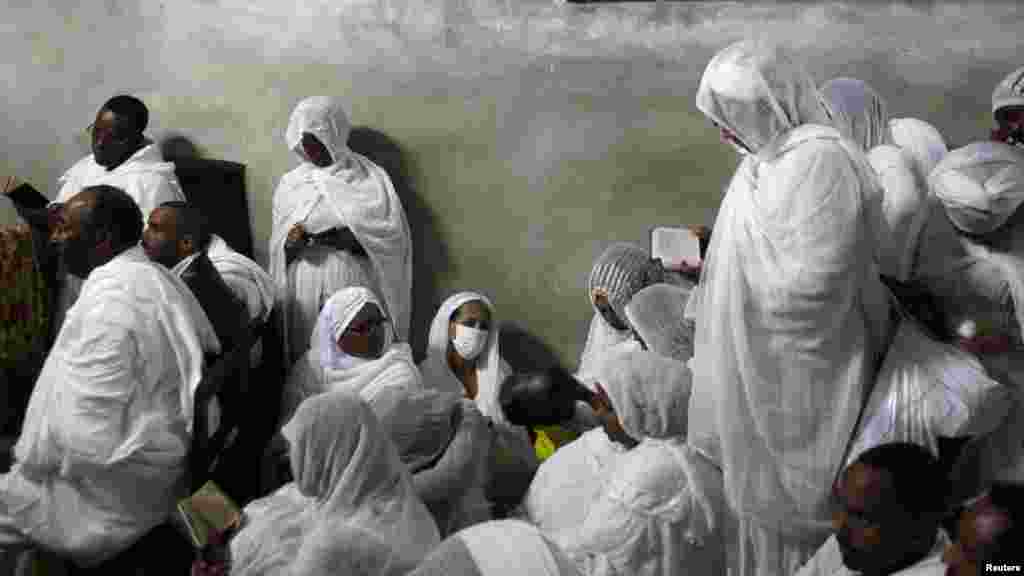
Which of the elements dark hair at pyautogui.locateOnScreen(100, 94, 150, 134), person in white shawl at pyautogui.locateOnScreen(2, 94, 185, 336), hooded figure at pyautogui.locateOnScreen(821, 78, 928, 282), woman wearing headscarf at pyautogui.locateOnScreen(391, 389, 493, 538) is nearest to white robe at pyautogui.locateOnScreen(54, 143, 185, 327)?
person in white shawl at pyautogui.locateOnScreen(2, 94, 185, 336)

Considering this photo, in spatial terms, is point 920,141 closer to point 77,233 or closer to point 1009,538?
point 1009,538

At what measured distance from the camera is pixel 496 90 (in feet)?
25.3

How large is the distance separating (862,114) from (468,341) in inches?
92.6

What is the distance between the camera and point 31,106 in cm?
872

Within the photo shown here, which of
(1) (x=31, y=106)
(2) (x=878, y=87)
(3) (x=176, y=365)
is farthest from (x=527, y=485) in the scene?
(1) (x=31, y=106)

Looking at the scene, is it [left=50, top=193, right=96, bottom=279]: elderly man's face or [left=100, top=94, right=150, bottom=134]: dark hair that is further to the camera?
[left=100, top=94, right=150, bottom=134]: dark hair

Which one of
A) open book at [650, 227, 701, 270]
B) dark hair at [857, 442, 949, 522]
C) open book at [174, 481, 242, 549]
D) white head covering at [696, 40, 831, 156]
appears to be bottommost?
open book at [174, 481, 242, 549]

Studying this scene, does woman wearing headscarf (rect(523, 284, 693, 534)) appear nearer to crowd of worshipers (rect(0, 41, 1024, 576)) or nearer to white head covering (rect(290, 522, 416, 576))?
crowd of worshipers (rect(0, 41, 1024, 576))

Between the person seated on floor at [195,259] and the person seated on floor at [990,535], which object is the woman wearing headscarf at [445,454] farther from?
the person seated on floor at [990,535]

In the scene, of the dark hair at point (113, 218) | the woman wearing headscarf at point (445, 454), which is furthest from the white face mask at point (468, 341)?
the dark hair at point (113, 218)

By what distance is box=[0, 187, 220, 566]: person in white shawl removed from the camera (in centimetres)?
510

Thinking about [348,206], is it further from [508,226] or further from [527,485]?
[527,485]

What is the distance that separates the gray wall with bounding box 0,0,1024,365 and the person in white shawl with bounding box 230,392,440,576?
319 centimetres

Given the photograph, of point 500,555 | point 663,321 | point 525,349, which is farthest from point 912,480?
point 525,349
